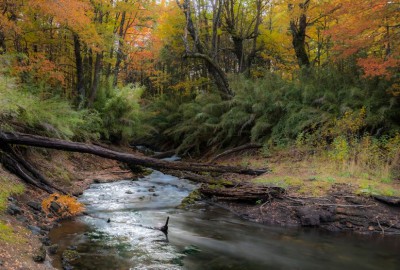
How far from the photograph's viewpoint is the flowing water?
5094 mm

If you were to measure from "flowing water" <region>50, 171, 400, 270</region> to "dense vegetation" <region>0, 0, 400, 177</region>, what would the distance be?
2727 millimetres

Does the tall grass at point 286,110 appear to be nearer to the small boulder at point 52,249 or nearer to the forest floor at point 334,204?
the forest floor at point 334,204

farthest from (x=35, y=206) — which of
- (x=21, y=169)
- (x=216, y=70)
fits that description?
(x=216, y=70)

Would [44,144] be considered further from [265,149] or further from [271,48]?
[271,48]

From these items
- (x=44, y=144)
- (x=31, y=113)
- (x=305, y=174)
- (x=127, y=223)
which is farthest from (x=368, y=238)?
(x=31, y=113)

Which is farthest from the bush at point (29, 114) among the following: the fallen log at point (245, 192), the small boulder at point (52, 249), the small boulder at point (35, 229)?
the fallen log at point (245, 192)

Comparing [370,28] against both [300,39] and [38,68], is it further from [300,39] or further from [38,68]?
[38,68]

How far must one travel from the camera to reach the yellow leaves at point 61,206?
6484 mm

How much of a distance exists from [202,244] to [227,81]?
1165 centimetres

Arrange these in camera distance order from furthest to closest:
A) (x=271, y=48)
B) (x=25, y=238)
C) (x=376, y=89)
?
(x=271, y=48), (x=376, y=89), (x=25, y=238)

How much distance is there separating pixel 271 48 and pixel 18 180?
16551 millimetres

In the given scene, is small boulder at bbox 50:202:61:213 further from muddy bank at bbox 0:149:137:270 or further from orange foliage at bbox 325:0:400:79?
orange foliage at bbox 325:0:400:79

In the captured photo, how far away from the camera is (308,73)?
1418 cm

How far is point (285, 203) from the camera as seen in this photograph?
7.75 metres
